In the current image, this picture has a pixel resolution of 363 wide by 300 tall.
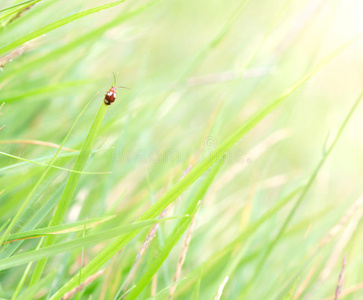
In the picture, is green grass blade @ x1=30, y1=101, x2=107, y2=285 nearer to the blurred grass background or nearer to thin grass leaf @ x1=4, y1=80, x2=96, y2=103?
the blurred grass background

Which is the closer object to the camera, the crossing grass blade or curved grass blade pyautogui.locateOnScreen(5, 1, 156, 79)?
the crossing grass blade

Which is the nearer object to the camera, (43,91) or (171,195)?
(171,195)

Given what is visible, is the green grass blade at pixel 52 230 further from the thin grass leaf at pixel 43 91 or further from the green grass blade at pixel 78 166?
the thin grass leaf at pixel 43 91

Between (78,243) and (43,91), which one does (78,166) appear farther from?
(43,91)

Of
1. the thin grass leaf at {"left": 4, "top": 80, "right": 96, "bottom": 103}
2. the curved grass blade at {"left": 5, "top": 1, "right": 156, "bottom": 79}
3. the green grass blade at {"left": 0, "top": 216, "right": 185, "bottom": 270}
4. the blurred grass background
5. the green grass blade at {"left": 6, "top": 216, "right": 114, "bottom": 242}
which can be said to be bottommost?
the blurred grass background

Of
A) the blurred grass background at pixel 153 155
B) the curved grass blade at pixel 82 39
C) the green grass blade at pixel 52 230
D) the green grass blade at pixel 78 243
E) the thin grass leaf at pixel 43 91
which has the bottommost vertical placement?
the blurred grass background at pixel 153 155

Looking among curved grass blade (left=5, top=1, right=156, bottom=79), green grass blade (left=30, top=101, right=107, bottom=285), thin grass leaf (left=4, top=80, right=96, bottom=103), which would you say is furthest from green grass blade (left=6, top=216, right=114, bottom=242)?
curved grass blade (left=5, top=1, right=156, bottom=79)

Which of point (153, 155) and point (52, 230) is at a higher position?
point (52, 230)

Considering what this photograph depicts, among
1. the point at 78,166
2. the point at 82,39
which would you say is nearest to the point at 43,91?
the point at 82,39

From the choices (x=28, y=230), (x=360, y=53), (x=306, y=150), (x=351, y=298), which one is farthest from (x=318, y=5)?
(x=360, y=53)

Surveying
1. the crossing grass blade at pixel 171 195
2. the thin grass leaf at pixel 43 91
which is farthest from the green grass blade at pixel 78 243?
the thin grass leaf at pixel 43 91

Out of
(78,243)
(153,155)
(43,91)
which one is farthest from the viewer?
(153,155)

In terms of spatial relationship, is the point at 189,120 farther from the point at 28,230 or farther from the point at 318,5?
the point at 28,230
